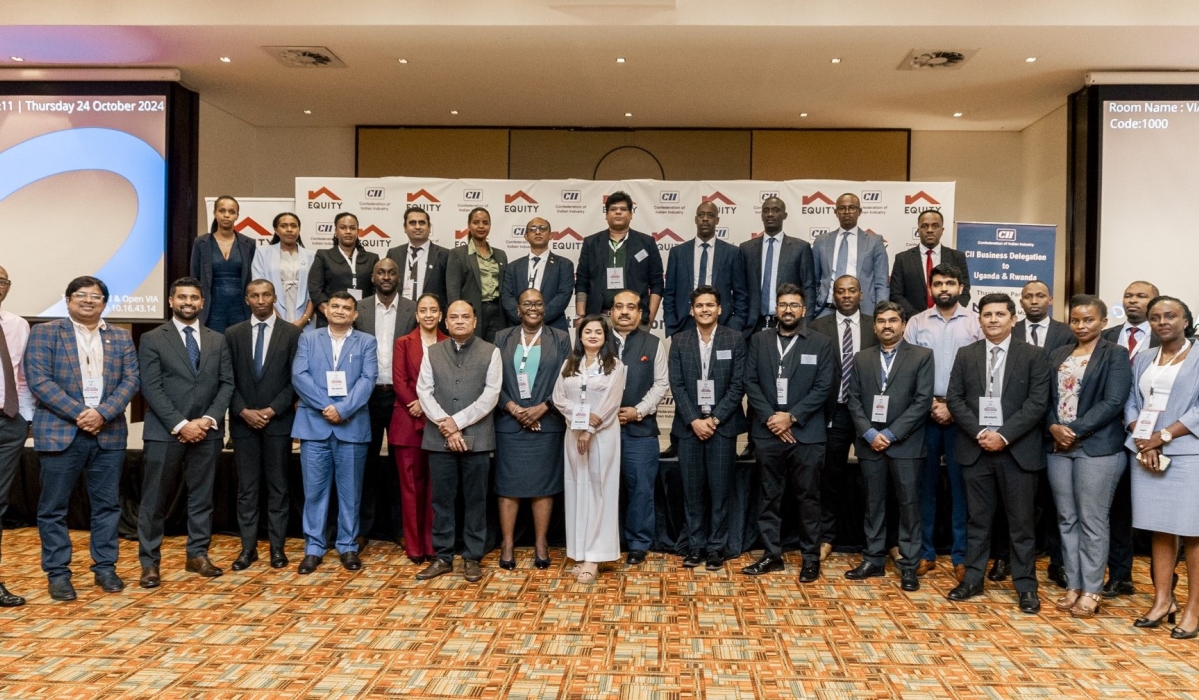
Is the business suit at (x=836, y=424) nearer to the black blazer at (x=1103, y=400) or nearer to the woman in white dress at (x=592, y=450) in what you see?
the black blazer at (x=1103, y=400)

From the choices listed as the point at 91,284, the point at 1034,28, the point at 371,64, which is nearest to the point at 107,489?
the point at 91,284

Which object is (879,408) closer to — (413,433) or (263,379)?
(413,433)

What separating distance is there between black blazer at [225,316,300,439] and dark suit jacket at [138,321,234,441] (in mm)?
164

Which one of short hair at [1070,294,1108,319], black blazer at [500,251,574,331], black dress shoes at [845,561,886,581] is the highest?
black blazer at [500,251,574,331]

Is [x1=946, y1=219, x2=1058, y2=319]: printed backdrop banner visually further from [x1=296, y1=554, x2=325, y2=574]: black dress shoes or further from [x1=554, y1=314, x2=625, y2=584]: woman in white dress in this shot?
[x1=296, y1=554, x2=325, y2=574]: black dress shoes

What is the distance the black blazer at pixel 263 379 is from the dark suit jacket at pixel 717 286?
251 centimetres

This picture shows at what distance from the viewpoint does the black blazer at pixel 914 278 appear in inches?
223

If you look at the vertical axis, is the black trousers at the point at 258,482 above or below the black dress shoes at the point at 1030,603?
above

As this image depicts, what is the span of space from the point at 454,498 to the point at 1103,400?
3.48 m

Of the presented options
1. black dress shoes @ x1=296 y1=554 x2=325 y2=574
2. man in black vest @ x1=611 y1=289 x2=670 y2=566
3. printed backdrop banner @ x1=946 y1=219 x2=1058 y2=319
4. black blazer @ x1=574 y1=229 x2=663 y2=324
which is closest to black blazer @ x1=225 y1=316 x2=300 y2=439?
black dress shoes @ x1=296 y1=554 x2=325 y2=574

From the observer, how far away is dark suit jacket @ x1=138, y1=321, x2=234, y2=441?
4406 mm

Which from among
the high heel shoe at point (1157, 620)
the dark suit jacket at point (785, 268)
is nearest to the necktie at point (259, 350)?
the dark suit jacket at point (785, 268)

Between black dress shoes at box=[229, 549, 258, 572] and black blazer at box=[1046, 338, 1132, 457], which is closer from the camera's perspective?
black blazer at box=[1046, 338, 1132, 457]

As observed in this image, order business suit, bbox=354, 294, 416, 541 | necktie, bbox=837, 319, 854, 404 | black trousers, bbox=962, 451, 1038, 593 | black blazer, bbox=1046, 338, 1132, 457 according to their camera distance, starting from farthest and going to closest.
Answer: business suit, bbox=354, 294, 416, 541 < necktie, bbox=837, 319, 854, 404 < black trousers, bbox=962, 451, 1038, 593 < black blazer, bbox=1046, 338, 1132, 457
